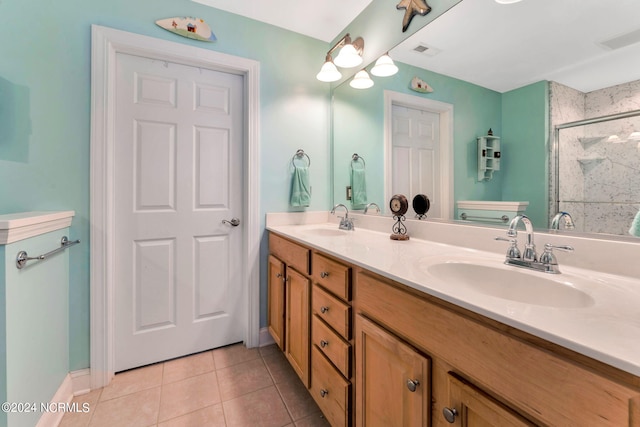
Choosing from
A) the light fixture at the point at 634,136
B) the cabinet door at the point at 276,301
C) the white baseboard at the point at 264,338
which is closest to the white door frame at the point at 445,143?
the light fixture at the point at 634,136

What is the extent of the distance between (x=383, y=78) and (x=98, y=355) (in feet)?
7.72

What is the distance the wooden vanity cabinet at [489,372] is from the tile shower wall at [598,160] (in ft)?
2.12

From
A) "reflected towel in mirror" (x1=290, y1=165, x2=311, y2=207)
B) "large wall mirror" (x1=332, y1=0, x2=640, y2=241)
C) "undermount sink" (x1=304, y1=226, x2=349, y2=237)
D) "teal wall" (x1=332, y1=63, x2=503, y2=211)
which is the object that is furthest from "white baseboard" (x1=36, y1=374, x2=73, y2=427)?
"large wall mirror" (x1=332, y1=0, x2=640, y2=241)

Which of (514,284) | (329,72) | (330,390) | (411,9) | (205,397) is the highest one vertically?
(411,9)

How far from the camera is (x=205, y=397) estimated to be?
144 cm

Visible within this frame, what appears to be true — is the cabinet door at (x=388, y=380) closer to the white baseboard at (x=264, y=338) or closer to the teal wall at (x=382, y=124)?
the teal wall at (x=382, y=124)

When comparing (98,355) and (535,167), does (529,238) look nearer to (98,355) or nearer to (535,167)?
(535,167)

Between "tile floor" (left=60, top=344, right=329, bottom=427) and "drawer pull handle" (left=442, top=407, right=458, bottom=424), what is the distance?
0.87 meters

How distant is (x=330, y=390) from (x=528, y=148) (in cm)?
124

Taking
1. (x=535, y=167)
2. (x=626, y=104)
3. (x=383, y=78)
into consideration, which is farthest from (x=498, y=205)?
(x=383, y=78)

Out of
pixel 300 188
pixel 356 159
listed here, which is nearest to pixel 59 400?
pixel 300 188

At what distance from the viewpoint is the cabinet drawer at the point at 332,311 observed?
1.02m

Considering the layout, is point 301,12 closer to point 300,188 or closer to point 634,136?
Answer: point 300,188

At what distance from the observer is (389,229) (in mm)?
1638
